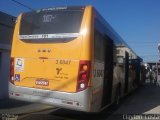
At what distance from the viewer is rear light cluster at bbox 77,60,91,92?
998 cm

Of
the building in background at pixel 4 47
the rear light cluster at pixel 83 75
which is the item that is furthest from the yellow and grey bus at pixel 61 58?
the building in background at pixel 4 47

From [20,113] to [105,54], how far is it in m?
3.74

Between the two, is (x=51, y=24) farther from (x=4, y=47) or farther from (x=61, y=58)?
(x=4, y=47)

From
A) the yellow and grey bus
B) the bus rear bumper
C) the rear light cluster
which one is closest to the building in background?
the yellow and grey bus

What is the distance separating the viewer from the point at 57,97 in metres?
10.2

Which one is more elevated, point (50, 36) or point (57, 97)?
point (50, 36)

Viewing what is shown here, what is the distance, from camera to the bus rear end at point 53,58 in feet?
32.9

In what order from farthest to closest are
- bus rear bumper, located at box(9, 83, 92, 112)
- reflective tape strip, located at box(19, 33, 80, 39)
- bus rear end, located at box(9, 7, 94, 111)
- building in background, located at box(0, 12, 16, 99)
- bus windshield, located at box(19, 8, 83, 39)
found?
building in background, located at box(0, 12, 16, 99)
bus windshield, located at box(19, 8, 83, 39)
reflective tape strip, located at box(19, 33, 80, 39)
bus rear end, located at box(9, 7, 94, 111)
bus rear bumper, located at box(9, 83, 92, 112)

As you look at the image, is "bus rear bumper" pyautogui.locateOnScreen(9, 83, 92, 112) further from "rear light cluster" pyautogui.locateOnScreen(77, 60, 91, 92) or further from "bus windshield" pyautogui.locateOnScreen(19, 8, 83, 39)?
"bus windshield" pyautogui.locateOnScreen(19, 8, 83, 39)

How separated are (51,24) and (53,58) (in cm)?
111

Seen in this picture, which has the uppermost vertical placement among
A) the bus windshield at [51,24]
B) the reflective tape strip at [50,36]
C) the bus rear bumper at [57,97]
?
the bus windshield at [51,24]

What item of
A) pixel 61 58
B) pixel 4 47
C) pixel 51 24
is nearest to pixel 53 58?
pixel 61 58

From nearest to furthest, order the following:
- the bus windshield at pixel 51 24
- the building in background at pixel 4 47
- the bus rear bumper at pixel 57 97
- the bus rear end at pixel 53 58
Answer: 1. the bus rear bumper at pixel 57 97
2. the bus rear end at pixel 53 58
3. the bus windshield at pixel 51 24
4. the building in background at pixel 4 47

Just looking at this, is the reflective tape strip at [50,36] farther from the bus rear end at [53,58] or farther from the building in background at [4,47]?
the building in background at [4,47]
